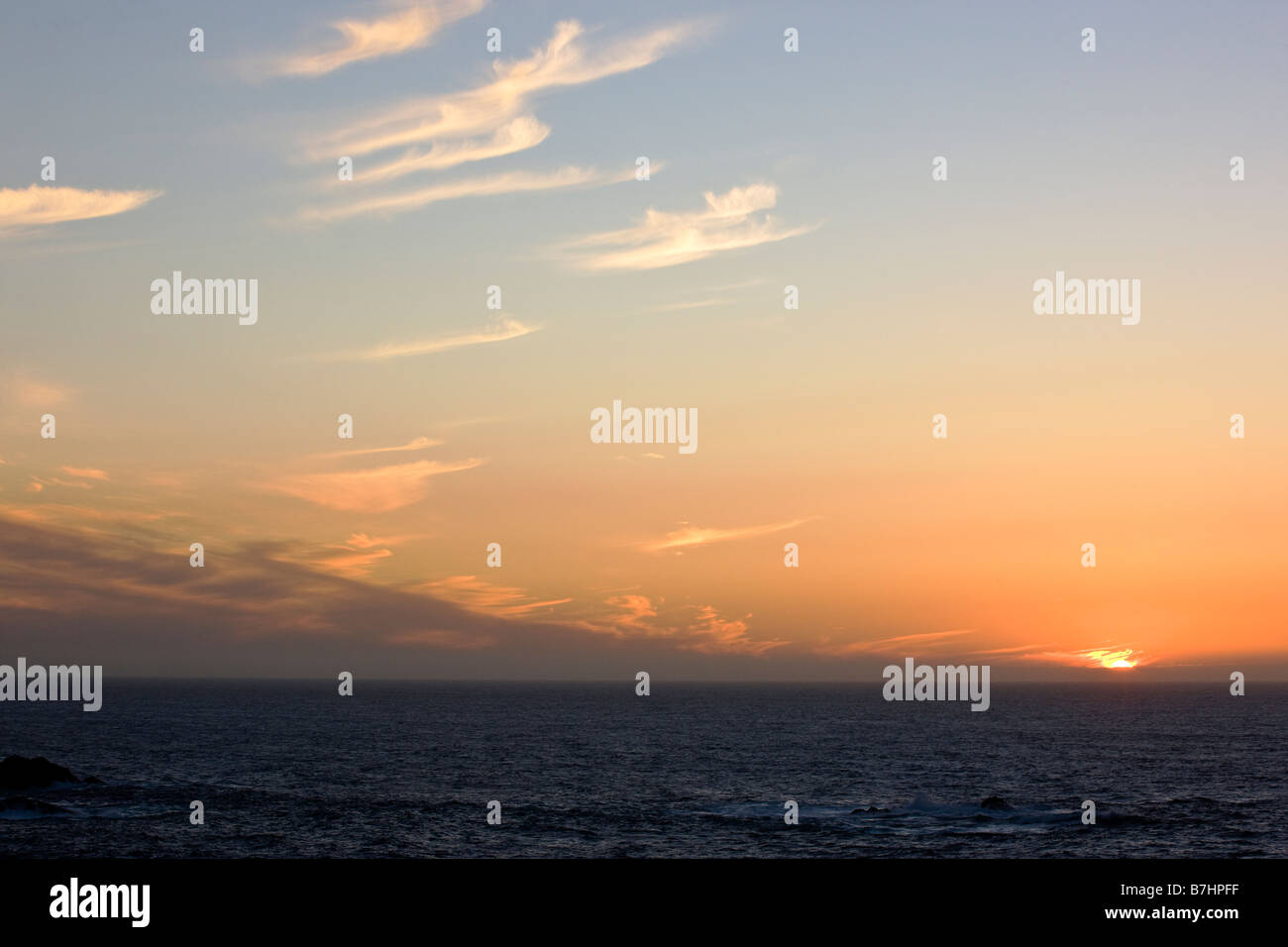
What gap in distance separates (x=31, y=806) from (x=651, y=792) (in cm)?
4534

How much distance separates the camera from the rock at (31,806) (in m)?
71.6

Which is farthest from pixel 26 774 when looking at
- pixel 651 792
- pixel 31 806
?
pixel 651 792

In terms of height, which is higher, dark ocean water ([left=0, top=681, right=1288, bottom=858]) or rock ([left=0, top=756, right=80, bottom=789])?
rock ([left=0, top=756, right=80, bottom=789])

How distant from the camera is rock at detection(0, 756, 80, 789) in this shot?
82.1m

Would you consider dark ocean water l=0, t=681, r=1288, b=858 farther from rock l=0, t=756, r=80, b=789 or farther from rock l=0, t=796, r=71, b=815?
rock l=0, t=756, r=80, b=789

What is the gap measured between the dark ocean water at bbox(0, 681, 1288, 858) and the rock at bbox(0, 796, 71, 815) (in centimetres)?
121

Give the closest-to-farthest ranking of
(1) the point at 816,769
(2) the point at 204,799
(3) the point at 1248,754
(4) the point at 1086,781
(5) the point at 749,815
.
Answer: (5) the point at 749,815 → (2) the point at 204,799 → (4) the point at 1086,781 → (1) the point at 816,769 → (3) the point at 1248,754

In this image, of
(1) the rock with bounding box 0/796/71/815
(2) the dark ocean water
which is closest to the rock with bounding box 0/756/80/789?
(2) the dark ocean water

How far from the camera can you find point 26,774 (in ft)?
272
